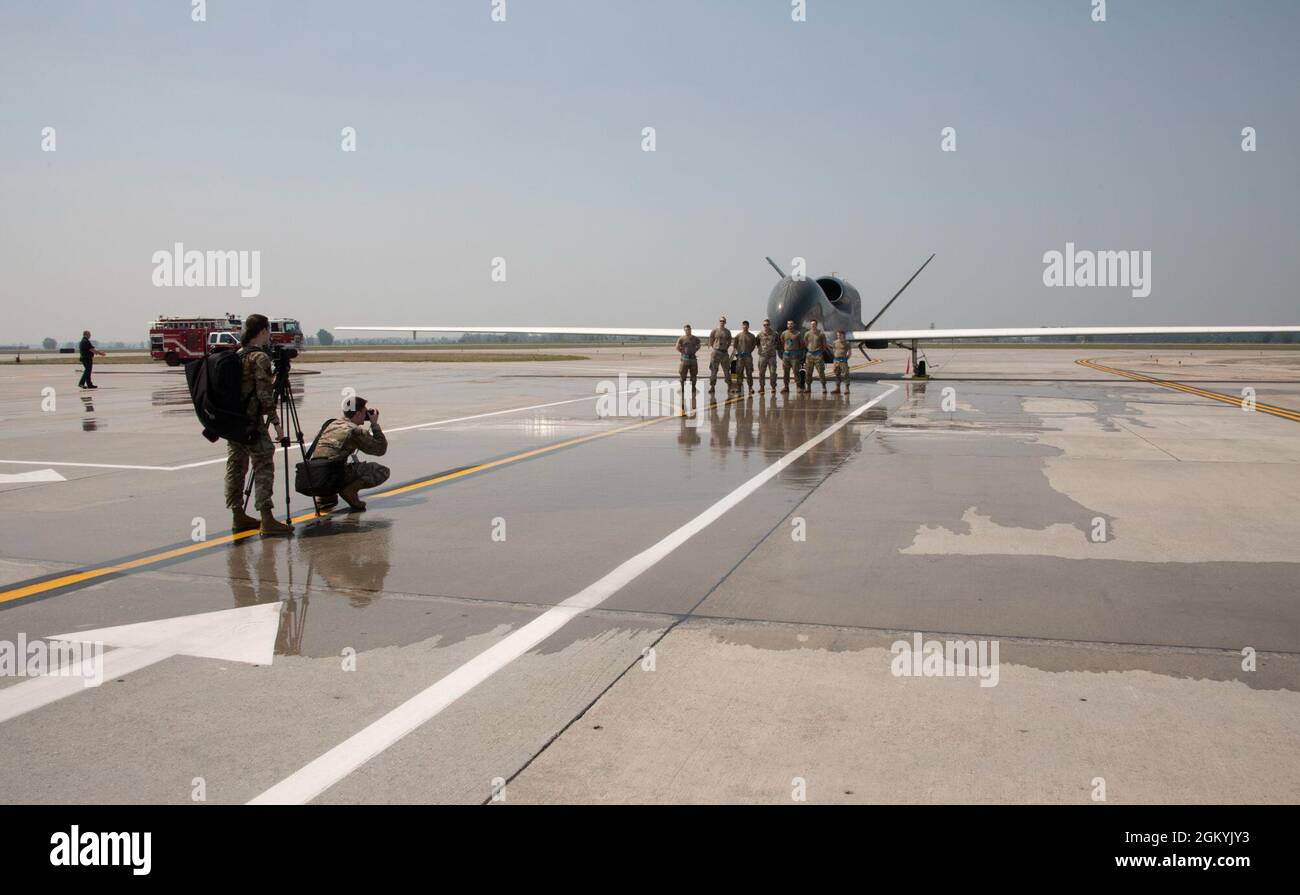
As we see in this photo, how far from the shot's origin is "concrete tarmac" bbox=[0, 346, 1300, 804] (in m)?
3.45

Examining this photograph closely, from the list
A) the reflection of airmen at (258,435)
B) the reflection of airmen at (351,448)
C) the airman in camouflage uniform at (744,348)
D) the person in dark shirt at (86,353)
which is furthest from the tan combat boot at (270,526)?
the person in dark shirt at (86,353)

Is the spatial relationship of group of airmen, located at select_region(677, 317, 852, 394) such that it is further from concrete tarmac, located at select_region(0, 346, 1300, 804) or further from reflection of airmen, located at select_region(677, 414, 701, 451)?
concrete tarmac, located at select_region(0, 346, 1300, 804)

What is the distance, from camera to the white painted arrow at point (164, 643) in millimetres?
4246

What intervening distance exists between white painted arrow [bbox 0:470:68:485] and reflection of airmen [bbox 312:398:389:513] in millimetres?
4192

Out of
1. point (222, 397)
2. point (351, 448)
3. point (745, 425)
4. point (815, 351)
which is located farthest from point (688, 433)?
point (815, 351)

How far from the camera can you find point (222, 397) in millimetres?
7477

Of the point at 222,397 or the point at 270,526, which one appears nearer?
the point at 222,397

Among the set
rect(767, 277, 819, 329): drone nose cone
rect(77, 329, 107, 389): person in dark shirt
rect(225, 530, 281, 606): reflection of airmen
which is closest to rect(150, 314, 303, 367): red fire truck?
rect(77, 329, 107, 389): person in dark shirt

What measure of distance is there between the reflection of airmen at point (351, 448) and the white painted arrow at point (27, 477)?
4192 millimetres

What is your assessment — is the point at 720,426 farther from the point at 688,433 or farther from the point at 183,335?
the point at 183,335

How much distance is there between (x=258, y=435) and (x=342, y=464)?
3.35ft

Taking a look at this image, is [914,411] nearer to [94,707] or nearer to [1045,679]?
[1045,679]

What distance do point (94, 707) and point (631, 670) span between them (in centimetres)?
240

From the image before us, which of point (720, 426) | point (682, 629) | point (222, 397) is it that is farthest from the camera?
→ point (720, 426)
